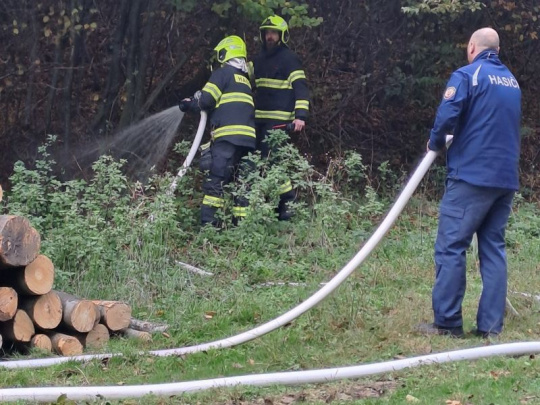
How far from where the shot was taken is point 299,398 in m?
5.32

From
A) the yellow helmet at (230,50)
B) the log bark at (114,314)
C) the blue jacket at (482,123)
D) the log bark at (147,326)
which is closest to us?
the blue jacket at (482,123)

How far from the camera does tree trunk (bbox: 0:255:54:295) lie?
6.44 metres

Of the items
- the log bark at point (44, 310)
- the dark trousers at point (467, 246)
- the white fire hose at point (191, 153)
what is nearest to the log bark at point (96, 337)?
the log bark at point (44, 310)

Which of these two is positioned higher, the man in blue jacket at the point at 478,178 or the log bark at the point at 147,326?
the man in blue jacket at the point at 478,178

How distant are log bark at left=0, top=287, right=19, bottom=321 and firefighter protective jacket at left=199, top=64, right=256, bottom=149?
4077mm

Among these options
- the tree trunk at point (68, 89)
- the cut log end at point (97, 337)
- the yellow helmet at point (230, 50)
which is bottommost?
the cut log end at point (97, 337)

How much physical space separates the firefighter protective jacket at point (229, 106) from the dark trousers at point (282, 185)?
38 centimetres

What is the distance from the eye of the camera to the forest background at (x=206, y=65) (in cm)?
1205

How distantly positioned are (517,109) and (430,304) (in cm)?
169

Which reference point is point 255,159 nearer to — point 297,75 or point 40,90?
point 297,75

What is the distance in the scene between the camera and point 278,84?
1062 centimetres

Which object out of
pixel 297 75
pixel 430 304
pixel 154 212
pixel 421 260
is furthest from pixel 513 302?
pixel 297 75

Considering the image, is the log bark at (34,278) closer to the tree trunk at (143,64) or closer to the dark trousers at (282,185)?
the dark trousers at (282,185)

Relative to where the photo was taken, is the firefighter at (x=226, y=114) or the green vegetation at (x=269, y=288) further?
the firefighter at (x=226, y=114)
